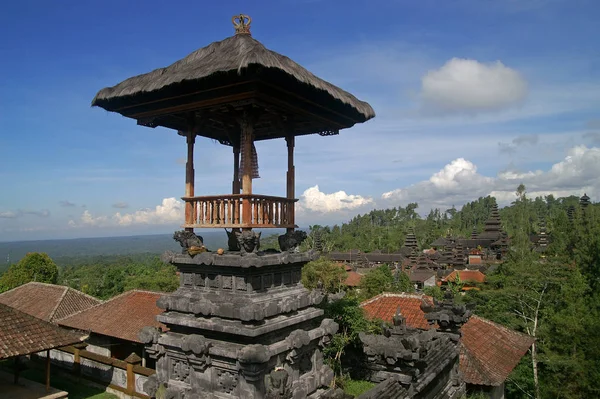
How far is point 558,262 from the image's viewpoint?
112 ft

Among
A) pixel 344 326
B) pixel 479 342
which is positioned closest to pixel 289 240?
pixel 344 326

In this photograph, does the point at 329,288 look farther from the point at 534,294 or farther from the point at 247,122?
the point at 247,122

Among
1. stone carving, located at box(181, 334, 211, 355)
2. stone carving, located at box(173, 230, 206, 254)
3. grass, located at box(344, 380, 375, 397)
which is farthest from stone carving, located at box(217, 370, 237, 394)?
grass, located at box(344, 380, 375, 397)

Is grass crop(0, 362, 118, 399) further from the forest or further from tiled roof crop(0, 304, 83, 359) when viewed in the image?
the forest

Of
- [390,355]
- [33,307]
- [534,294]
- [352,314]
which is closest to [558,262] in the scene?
[534,294]

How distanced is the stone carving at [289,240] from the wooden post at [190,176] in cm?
179

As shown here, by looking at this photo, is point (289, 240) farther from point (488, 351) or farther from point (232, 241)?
point (488, 351)

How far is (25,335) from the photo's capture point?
16047 millimetres

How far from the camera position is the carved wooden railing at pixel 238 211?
24.6 feet

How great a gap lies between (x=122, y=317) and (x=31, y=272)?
27261 millimetres

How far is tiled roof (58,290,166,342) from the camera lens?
2039 cm

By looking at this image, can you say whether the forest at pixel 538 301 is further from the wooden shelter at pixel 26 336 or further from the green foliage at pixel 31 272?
the wooden shelter at pixel 26 336

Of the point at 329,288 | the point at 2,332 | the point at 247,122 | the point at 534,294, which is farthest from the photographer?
the point at 329,288

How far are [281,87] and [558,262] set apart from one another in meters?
35.1
